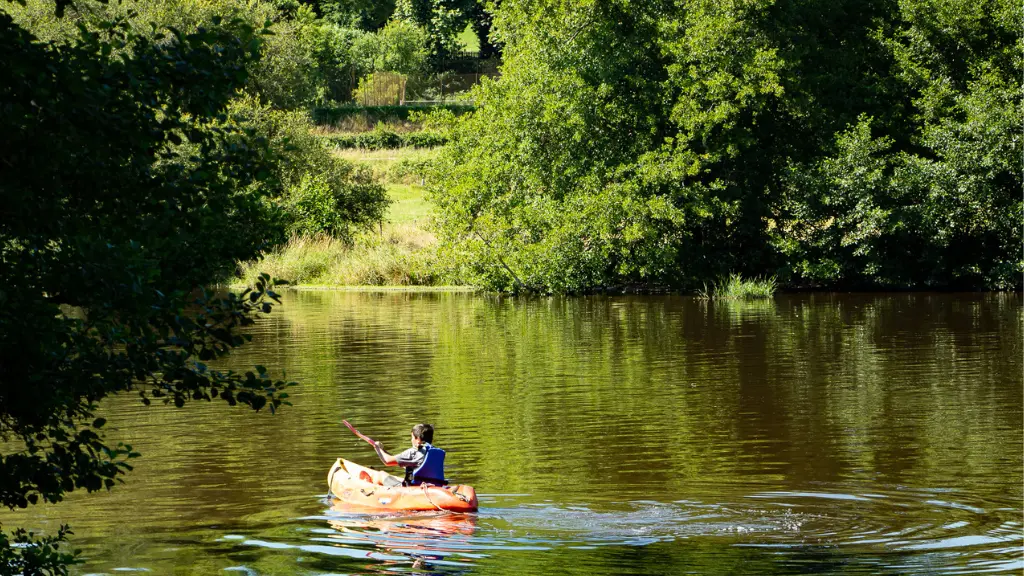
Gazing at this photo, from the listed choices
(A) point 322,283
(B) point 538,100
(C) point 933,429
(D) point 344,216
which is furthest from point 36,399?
(D) point 344,216

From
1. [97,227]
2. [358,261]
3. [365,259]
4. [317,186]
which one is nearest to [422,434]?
[97,227]

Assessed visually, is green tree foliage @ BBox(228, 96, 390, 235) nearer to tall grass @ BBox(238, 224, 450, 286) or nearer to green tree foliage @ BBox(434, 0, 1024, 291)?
tall grass @ BBox(238, 224, 450, 286)

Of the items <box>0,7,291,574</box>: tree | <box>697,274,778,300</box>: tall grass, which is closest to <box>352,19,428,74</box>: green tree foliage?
<box>697,274,778,300</box>: tall grass

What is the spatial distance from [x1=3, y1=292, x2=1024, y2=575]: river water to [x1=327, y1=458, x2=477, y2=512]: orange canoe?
0.16 m

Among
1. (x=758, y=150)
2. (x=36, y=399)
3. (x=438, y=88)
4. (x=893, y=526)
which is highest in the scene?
Result: (x=438, y=88)

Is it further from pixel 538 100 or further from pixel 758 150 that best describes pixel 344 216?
pixel 758 150

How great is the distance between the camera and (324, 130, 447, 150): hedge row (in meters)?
66.2

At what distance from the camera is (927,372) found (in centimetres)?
2286

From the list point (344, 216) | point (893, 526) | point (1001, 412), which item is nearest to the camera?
point (893, 526)

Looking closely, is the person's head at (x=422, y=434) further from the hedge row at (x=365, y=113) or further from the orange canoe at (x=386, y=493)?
the hedge row at (x=365, y=113)

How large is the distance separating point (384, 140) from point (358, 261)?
20828mm

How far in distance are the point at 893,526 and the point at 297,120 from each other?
42064mm

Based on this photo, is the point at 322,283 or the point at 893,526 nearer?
the point at 893,526

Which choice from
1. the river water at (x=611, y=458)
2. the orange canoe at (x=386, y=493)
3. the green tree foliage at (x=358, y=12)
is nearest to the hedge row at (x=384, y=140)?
the green tree foliage at (x=358, y=12)
